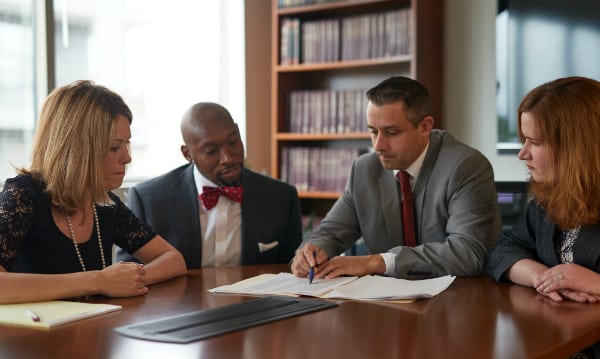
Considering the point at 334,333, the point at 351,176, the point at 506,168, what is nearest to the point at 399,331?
the point at 334,333

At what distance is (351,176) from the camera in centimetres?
273

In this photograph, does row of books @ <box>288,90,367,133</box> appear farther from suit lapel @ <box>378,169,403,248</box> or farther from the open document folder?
the open document folder

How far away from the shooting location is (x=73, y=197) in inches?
78.4

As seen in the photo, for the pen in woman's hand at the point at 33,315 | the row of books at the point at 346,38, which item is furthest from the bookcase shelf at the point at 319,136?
the pen in woman's hand at the point at 33,315

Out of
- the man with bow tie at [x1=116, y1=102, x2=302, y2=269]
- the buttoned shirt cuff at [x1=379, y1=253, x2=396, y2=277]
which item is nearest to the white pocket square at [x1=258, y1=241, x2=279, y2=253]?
the man with bow tie at [x1=116, y1=102, x2=302, y2=269]

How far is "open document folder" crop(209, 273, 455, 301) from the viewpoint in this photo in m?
1.83

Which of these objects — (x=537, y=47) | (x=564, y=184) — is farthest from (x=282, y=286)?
(x=537, y=47)

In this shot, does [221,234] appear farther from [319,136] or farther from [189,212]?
[319,136]

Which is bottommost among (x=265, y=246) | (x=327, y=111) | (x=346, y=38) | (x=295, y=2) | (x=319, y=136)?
(x=265, y=246)

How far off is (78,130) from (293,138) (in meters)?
2.41

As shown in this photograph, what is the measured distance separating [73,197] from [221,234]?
806 millimetres

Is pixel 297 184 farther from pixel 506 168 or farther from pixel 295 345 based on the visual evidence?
pixel 295 345

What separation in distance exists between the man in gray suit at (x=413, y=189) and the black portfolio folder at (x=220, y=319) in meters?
0.67

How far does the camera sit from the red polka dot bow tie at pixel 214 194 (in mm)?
2709
